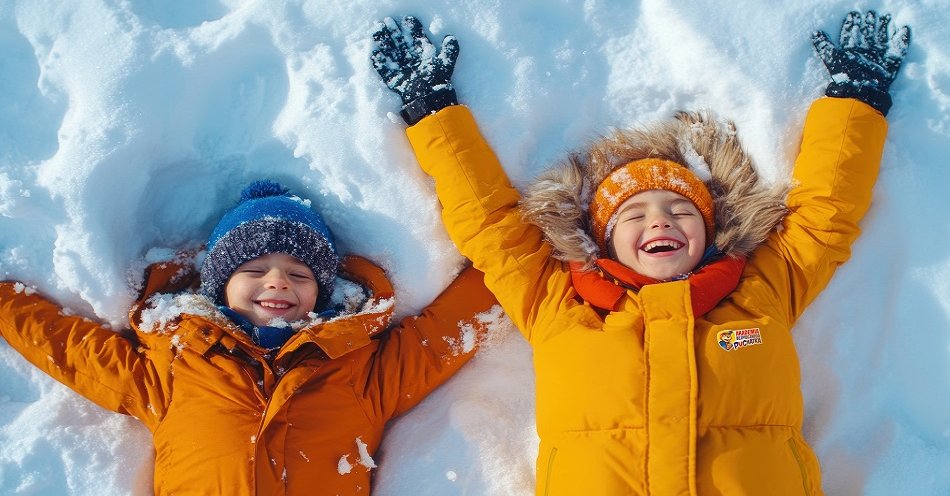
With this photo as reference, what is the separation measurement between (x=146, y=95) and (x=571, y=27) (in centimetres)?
168

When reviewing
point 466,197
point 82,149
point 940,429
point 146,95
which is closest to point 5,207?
point 82,149

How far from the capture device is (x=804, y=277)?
259cm

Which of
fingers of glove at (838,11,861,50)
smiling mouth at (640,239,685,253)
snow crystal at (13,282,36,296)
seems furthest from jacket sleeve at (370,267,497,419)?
fingers of glove at (838,11,861,50)

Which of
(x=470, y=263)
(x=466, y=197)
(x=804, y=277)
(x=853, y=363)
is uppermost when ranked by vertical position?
(x=466, y=197)

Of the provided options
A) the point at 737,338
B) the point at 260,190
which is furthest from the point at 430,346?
the point at 737,338

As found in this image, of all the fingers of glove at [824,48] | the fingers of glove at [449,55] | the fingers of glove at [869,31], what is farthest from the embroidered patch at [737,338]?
the fingers of glove at [449,55]

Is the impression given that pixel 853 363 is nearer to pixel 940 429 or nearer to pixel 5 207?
pixel 940 429

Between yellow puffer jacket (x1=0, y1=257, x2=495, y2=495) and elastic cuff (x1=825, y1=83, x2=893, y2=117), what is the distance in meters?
1.51

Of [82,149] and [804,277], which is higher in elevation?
[82,149]

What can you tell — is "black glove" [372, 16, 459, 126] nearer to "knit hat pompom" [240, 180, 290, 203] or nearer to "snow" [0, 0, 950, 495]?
"snow" [0, 0, 950, 495]

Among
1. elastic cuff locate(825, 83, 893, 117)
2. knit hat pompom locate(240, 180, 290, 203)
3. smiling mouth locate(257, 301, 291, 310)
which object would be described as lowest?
smiling mouth locate(257, 301, 291, 310)

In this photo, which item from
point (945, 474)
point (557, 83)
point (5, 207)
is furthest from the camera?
point (557, 83)

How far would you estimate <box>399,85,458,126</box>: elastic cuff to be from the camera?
109 inches

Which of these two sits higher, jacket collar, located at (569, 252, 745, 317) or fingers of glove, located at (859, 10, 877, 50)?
fingers of glove, located at (859, 10, 877, 50)
